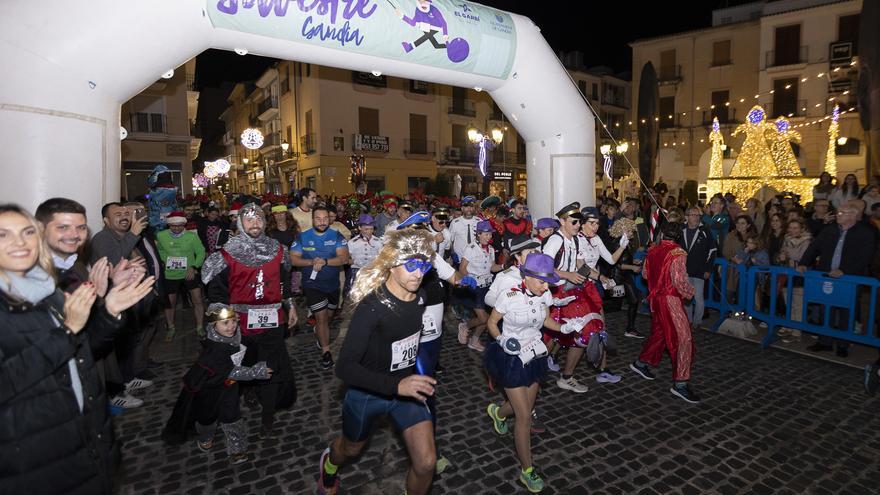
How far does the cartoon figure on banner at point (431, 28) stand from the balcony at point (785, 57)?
101ft

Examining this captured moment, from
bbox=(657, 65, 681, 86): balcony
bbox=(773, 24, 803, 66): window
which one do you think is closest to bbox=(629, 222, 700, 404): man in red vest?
bbox=(773, 24, 803, 66): window

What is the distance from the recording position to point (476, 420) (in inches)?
189

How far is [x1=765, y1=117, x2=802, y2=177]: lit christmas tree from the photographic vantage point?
17453mm

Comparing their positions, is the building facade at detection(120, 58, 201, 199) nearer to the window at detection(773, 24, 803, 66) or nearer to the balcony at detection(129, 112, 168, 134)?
the balcony at detection(129, 112, 168, 134)

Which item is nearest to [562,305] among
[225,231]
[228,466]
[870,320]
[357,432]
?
[357,432]

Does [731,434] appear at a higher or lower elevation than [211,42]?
lower

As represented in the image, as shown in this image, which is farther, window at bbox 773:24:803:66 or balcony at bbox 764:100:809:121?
window at bbox 773:24:803:66

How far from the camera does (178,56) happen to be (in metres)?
5.24

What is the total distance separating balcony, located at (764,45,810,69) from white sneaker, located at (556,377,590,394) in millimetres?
32320

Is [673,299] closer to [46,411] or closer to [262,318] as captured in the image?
[262,318]

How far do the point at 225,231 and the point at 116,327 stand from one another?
6.36m

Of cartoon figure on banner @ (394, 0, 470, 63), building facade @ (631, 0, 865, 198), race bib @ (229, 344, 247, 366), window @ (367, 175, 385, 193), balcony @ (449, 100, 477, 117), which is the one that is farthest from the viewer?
balcony @ (449, 100, 477, 117)

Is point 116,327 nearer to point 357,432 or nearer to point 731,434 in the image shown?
point 357,432

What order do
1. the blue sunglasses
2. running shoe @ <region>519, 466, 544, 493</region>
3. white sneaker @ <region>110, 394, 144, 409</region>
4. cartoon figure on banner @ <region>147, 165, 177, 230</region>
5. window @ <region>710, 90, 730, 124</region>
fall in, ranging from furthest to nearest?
window @ <region>710, 90, 730, 124</region>, cartoon figure on banner @ <region>147, 165, 177, 230</region>, white sneaker @ <region>110, 394, 144, 409</region>, running shoe @ <region>519, 466, 544, 493</region>, the blue sunglasses
